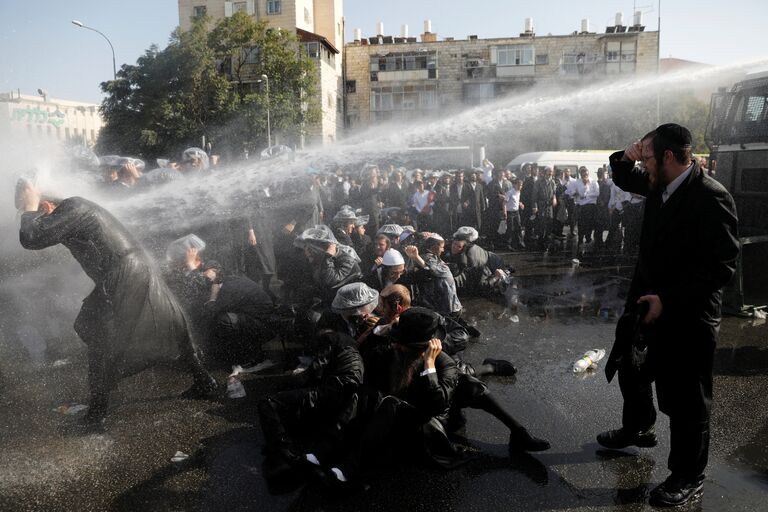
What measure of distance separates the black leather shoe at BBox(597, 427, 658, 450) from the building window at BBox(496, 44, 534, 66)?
1911 inches

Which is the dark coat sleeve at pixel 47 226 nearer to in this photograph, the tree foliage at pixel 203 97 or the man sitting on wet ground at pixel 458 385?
the man sitting on wet ground at pixel 458 385

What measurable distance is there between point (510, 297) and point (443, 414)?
4.82 m

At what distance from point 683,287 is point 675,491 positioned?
1082 mm

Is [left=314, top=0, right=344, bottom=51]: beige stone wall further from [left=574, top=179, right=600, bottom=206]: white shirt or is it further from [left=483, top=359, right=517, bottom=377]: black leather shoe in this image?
[left=483, top=359, right=517, bottom=377]: black leather shoe

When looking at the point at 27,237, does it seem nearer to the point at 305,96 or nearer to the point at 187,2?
the point at 305,96

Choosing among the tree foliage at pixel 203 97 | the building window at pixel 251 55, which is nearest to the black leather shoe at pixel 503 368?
the tree foliage at pixel 203 97

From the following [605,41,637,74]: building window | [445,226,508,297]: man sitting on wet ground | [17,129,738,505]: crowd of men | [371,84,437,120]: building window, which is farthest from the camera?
[371,84,437,120]: building window

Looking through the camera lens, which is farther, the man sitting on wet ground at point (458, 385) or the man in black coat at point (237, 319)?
the man in black coat at point (237, 319)

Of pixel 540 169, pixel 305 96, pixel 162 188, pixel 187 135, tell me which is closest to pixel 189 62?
pixel 187 135

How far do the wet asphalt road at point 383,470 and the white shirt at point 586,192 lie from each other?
711cm

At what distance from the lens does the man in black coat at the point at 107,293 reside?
4102 millimetres

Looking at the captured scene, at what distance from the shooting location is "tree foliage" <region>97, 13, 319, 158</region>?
3250cm

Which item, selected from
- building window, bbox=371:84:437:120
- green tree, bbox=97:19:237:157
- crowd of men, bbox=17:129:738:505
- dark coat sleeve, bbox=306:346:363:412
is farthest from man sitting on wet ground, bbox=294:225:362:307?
building window, bbox=371:84:437:120

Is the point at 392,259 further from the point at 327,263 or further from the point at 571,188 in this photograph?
the point at 571,188
